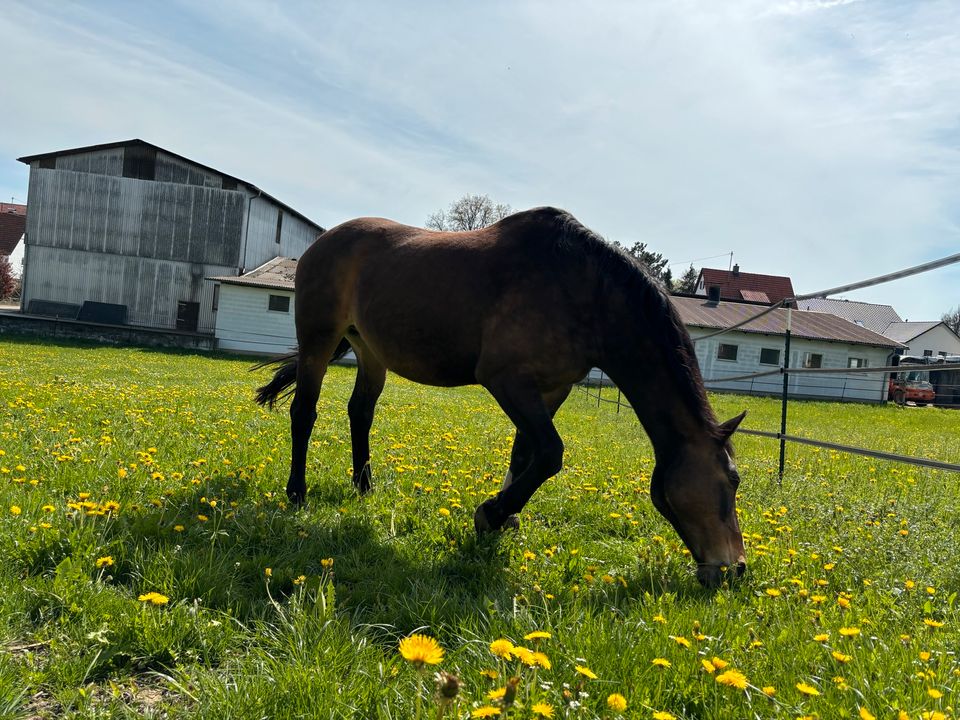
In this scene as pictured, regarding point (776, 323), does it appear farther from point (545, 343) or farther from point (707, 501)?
point (707, 501)

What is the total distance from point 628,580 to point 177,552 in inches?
95.0

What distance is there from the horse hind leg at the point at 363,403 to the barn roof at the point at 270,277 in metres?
24.3

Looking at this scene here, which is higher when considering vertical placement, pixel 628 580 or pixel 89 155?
pixel 89 155

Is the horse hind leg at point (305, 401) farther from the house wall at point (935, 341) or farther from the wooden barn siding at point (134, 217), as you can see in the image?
the house wall at point (935, 341)

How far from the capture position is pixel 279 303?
31.2m

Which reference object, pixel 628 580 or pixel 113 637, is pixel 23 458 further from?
pixel 628 580

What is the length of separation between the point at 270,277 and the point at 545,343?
3192 centimetres

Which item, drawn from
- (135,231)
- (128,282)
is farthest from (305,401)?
(135,231)

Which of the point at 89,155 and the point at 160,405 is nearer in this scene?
the point at 160,405

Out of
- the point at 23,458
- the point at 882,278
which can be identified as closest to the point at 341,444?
the point at 23,458

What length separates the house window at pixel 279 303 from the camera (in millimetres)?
31156

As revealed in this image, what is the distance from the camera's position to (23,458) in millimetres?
4805

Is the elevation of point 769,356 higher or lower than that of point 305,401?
higher

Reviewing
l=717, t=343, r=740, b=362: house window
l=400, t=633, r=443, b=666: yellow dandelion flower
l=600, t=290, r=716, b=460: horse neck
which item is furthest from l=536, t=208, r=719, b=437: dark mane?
l=717, t=343, r=740, b=362: house window
